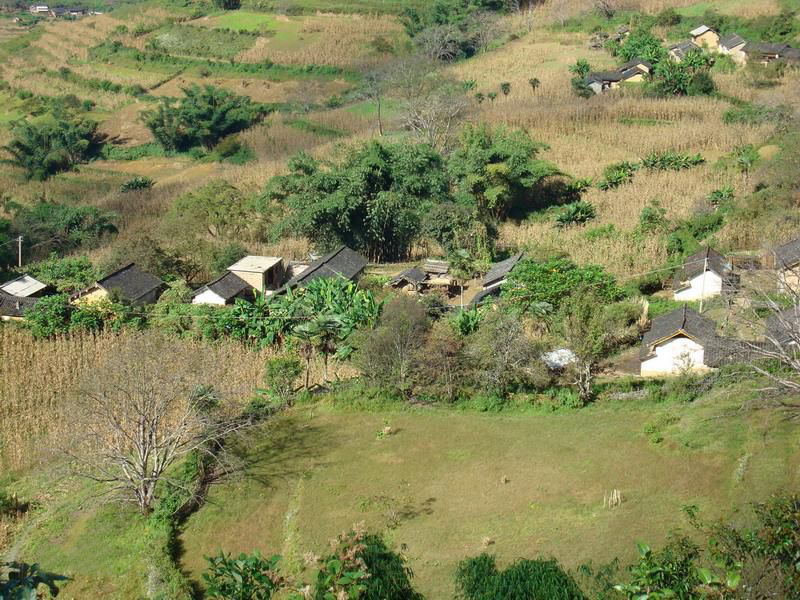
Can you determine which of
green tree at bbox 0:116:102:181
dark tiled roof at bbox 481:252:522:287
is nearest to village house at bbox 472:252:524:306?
dark tiled roof at bbox 481:252:522:287

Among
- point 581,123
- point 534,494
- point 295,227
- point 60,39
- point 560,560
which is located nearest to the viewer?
→ point 560,560

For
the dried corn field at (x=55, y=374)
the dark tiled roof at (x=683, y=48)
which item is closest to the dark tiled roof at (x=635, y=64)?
the dark tiled roof at (x=683, y=48)

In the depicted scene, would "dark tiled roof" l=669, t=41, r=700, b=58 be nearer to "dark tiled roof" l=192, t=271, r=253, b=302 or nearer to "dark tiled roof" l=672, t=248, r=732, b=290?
"dark tiled roof" l=672, t=248, r=732, b=290

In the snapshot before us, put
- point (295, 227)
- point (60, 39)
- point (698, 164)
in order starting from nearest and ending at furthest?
→ point (295, 227) → point (698, 164) → point (60, 39)

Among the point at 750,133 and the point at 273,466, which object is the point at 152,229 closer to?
the point at 273,466

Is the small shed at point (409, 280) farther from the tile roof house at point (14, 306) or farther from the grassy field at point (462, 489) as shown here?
the tile roof house at point (14, 306)

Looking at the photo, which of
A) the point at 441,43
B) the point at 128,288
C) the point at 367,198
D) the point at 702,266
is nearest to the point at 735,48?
the point at 441,43

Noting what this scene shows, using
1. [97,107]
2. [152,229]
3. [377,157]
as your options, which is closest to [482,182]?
[377,157]
